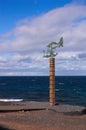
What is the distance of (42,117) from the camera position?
25.2 meters

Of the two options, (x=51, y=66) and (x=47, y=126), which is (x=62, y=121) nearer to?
A: (x=47, y=126)

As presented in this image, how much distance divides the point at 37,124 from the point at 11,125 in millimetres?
1295

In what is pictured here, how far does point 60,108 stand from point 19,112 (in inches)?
95.0

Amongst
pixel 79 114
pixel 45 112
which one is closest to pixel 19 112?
pixel 45 112

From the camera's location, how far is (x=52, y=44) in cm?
2897

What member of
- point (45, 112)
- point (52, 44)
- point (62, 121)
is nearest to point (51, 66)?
point (52, 44)

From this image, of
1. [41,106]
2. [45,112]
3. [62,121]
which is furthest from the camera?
[41,106]

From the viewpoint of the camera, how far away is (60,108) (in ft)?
91.0

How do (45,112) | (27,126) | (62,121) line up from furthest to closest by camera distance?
(45,112) < (62,121) < (27,126)

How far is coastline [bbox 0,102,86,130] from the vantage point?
22688 millimetres

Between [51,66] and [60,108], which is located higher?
[51,66]

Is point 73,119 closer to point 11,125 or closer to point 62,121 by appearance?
point 62,121

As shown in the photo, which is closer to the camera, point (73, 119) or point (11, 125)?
point (11, 125)

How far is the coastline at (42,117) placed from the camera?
74.4ft
